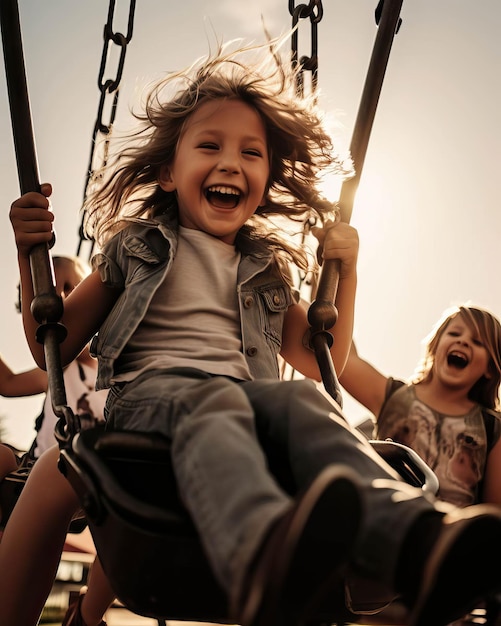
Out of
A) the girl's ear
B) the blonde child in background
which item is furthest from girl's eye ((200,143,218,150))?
the blonde child in background

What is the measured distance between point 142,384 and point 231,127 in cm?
67

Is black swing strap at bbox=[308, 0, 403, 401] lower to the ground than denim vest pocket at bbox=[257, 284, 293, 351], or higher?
higher

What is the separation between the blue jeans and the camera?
1.05m

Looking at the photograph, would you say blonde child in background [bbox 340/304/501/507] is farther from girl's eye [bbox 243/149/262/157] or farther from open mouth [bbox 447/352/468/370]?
girl's eye [bbox 243/149/262/157]

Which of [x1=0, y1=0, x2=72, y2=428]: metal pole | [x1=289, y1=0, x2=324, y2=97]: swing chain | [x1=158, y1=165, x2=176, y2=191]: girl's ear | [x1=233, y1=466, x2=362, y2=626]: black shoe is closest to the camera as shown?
[x1=233, y1=466, x2=362, y2=626]: black shoe

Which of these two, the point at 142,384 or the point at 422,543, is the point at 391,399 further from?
the point at 422,543

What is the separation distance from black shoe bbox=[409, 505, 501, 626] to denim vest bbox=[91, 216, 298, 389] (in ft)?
2.50

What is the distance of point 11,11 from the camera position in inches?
68.7

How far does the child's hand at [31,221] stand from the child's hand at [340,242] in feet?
1.86

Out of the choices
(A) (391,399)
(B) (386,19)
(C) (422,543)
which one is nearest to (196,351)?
(C) (422,543)

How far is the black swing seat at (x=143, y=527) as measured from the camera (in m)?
1.17

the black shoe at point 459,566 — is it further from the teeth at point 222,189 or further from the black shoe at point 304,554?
the teeth at point 222,189

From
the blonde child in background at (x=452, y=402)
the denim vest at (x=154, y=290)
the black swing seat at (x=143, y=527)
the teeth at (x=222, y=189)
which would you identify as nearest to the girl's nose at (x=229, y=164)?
the teeth at (x=222, y=189)

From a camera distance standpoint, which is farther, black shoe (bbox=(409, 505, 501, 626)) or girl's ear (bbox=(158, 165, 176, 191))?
girl's ear (bbox=(158, 165, 176, 191))
